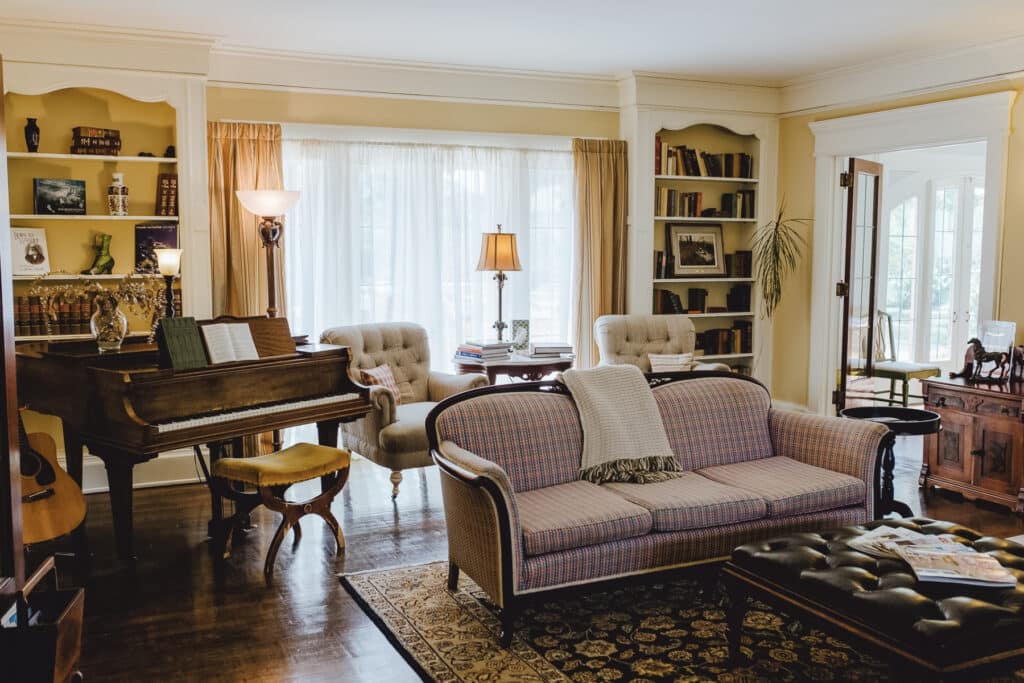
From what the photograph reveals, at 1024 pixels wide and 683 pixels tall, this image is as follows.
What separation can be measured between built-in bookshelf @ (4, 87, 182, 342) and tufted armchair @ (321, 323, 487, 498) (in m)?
1.30

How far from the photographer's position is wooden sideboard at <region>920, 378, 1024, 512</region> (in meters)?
4.81

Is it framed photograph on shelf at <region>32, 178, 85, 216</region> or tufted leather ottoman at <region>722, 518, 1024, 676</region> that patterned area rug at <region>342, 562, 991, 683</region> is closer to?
tufted leather ottoman at <region>722, 518, 1024, 676</region>

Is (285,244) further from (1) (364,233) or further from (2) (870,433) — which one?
(2) (870,433)

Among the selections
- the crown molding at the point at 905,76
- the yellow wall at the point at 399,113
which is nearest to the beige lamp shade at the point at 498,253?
the yellow wall at the point at 399,113

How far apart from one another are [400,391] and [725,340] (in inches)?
118

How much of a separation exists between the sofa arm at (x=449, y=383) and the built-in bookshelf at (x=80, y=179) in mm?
1664

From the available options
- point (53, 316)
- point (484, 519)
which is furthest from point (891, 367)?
point (53, 316)

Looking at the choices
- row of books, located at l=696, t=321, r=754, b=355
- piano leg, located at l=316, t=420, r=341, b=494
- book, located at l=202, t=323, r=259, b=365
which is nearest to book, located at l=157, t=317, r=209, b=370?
book, located at l=202, t=323, r=259, b=365

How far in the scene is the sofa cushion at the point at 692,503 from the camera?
136 inches

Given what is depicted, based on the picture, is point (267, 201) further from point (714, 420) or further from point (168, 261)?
point (714, 420)

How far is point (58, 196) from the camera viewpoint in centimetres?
525

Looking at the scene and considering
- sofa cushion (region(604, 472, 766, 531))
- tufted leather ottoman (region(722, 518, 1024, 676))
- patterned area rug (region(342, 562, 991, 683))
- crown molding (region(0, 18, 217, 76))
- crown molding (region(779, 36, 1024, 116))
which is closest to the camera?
tufted leather ottoman (region(722, 518, 1024, 676))

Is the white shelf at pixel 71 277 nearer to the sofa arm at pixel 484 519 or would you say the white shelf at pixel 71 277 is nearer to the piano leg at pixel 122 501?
the piano leg at pixel 122 501

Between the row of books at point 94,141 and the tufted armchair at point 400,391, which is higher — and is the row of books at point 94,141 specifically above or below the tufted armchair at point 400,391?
above
